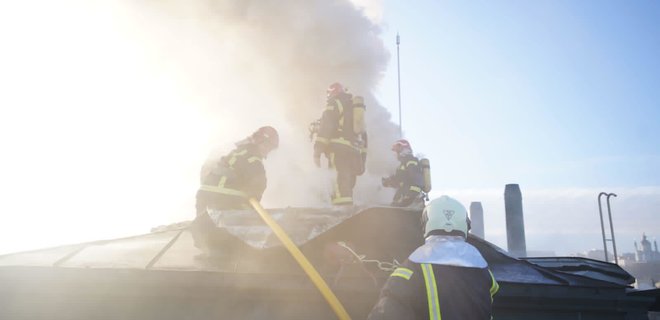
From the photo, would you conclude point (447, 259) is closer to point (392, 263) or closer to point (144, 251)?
point (392, 263)

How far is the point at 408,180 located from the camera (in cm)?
712

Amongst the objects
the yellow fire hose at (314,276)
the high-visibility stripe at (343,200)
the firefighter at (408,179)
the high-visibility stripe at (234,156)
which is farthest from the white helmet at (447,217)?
the firefighter at (408,179)

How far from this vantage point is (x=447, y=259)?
6.31ft

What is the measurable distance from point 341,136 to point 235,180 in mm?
2028

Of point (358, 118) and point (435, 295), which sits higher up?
point (358, 118)

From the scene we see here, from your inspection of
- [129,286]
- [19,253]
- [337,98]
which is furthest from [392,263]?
[337,98]

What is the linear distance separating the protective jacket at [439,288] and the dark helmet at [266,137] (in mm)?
3735

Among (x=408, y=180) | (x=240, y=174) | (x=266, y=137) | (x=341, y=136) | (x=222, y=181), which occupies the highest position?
(x=341, y=136)

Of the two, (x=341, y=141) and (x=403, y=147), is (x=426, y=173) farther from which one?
(x=341, y=141)

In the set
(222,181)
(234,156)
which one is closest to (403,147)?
(234,156)

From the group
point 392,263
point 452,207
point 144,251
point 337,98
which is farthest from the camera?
point 337,98

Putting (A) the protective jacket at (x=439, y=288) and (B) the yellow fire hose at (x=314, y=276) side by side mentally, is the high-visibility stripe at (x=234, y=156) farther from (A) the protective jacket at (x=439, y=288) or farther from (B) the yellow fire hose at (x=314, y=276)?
(A) the protective jacket at (x=439, y=288)

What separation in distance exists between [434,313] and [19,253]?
3.27 m

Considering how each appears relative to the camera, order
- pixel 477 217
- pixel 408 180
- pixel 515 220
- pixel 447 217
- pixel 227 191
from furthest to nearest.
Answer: pixel 477 217 → pixel 515 220 → pixel 408 180 → pixel 227 191 → pixel 447 217
